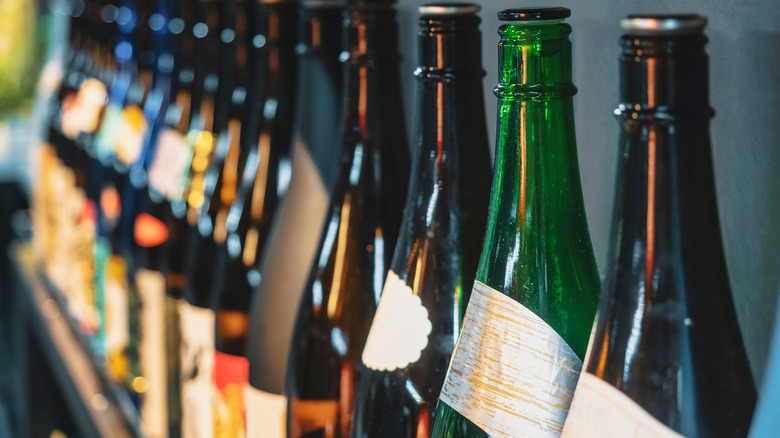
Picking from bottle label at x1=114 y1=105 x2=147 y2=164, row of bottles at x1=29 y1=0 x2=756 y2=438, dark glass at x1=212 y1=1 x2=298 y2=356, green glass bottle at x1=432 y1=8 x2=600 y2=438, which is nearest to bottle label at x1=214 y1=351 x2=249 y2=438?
row of bottles at x1=29 y1=0 x2=756 y2=438

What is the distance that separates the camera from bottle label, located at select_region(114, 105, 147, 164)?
1439 mm

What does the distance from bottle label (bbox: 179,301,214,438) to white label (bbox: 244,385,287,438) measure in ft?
0.48

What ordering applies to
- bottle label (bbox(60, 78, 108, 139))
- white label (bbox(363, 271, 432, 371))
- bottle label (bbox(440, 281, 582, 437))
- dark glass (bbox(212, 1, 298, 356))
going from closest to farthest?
1. bottle label (bbox(440, 281, 582, 437))
2. white label (bbox(363, 271, 432, 371))
3. dark glass (bbox(212, 1, 298, 356))
4. bottle label (bbox(60, 78, 108, 139))

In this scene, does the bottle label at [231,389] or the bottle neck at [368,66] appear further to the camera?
the bottle label at [231,389]

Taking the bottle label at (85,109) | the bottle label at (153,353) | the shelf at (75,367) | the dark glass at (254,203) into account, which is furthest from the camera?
the bottle label at (85,109)

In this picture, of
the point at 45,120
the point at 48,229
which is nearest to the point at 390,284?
the point at 48,229

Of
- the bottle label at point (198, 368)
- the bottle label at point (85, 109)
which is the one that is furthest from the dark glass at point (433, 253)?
the bottle label at point (85, 109)

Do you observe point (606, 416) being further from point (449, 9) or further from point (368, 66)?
point (368, 66)

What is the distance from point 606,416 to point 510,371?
0.07 metres

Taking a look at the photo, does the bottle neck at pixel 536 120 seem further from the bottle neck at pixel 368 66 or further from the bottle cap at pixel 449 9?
the bottle neck at pixel 368 66

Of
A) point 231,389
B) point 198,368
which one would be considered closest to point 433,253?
point 231,389

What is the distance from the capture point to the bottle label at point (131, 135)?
144 cm

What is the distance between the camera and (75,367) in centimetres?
143

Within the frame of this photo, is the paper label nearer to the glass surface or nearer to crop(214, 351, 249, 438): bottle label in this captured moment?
crop(214, 351, 249, 438): bottle label
